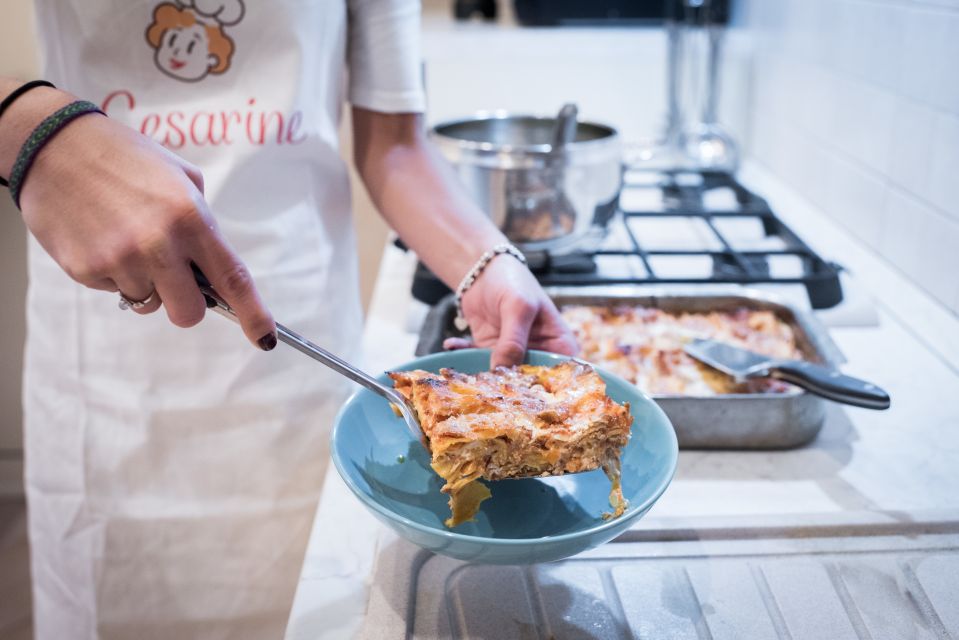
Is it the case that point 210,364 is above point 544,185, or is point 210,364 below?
→ below

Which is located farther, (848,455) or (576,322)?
(576,322)

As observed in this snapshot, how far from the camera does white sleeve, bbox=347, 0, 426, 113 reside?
98 cm

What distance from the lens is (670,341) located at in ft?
3.18

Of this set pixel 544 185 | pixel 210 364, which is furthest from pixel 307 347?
pixel 544 185

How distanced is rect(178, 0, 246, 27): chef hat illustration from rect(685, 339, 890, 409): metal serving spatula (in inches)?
24.8

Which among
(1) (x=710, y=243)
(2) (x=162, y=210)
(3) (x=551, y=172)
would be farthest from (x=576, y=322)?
(2) (x=162, y=210)

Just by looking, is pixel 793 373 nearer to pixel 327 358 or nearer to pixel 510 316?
pixel 510 316

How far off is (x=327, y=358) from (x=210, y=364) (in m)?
0.39

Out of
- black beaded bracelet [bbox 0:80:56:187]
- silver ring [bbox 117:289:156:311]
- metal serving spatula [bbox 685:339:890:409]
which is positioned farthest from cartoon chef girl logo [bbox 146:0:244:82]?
metal serving spatula [bbox 685:339:890:409]

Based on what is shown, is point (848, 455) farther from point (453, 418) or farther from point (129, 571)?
point (129, 571)

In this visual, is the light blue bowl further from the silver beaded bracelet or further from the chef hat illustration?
the chef hat illustration

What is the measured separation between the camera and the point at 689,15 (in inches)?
70.1

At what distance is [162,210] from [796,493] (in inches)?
24.1

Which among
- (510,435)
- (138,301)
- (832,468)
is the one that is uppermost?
(138,301)
